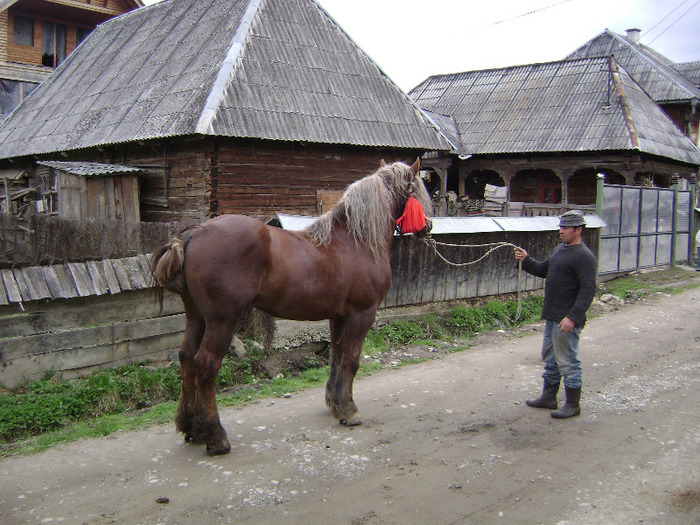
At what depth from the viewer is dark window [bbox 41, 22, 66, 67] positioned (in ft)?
72.9

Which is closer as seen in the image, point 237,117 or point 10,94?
point 237,117

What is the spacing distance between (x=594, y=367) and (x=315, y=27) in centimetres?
1169

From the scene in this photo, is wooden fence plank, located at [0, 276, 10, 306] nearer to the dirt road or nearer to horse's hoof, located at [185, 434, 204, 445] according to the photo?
the dirt road

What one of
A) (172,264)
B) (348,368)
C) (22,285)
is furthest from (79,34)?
(348,368)

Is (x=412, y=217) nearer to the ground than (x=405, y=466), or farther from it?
farther from it

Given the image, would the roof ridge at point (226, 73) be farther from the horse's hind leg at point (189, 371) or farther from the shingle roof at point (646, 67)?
the shingle roof at point (646, 67)

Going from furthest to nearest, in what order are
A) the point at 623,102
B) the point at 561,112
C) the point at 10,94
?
the point at 10,94 < the point at 561,112 < the point at 623,102

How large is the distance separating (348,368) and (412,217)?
152 centimetres

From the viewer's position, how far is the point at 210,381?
4.10m

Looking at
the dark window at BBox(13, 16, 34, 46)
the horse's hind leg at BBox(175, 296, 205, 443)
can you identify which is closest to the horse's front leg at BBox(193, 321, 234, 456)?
the horse's hind leg at BBox(175, 296, 205, 443)

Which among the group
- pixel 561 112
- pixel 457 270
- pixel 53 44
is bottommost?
pixel 457 270

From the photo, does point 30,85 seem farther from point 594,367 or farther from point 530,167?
point 594,367

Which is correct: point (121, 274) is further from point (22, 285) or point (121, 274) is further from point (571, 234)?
point (571, 234)

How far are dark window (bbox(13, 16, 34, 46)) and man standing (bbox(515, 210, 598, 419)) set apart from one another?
23.1 metres
